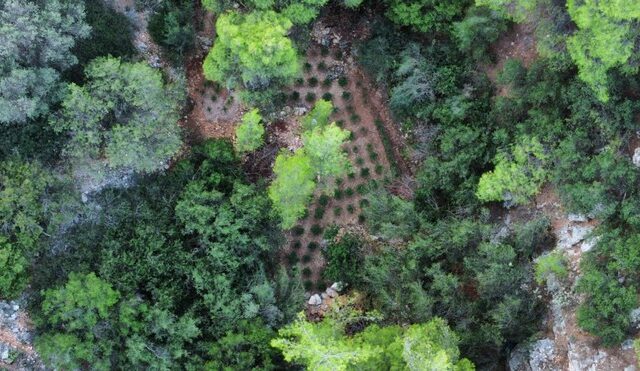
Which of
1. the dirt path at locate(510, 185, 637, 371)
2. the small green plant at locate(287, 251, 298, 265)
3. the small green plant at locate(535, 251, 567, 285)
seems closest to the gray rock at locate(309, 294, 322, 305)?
the small green plant at locate(287, 251, 298, 265)

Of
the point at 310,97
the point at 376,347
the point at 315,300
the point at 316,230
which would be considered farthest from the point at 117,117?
the point at 376,347

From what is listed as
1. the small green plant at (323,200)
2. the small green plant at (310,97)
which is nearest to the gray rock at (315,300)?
the small green plant at (323,200)

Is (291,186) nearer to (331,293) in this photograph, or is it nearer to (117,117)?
(331,293)

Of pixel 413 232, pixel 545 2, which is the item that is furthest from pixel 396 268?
pixel 545 2

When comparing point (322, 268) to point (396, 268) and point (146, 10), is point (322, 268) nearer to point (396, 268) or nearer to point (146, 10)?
point (396, 268)

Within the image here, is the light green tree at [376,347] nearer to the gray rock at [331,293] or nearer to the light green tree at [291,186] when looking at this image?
the gray rock at [331,293]

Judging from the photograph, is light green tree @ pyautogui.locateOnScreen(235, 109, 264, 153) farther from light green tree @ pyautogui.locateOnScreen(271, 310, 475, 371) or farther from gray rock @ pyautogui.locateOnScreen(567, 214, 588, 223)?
gray rock @ pyautogui.locateOnScreen(567, 214, 588, 223)
